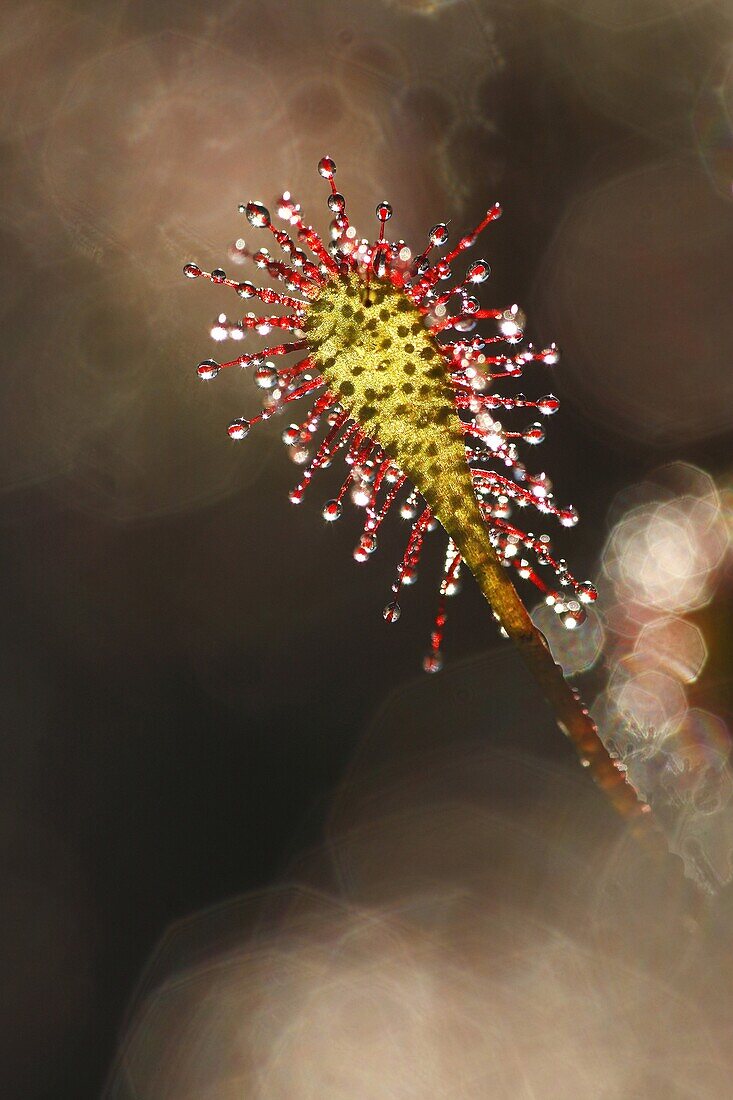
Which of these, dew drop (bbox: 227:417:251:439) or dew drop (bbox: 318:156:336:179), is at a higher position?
dew drop (bbox: 318:156:336:179)

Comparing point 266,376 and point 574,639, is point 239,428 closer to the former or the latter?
point 266,376

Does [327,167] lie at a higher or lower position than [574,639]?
higher

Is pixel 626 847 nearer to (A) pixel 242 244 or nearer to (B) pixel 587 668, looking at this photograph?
(B) pixel 587 668

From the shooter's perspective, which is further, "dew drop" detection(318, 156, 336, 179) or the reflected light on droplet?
the reflected light on droplet

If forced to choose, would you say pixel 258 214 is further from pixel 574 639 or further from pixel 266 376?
pixel 574 639

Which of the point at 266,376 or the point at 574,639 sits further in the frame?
the point at 574,639

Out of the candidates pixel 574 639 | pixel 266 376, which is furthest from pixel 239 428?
pixel 574 639

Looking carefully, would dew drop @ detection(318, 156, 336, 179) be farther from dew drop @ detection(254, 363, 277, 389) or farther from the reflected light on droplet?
the reflected light on droplet

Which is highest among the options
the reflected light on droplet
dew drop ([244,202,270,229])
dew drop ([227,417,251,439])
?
dew drop ([244,202,270,229])

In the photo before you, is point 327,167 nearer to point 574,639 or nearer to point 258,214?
point 258,214

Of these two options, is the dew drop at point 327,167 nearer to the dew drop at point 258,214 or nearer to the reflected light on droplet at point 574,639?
the dew drop at point 258,214

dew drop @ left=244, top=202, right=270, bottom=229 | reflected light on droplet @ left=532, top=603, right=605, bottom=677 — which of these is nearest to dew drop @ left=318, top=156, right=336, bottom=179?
dew drop @ left=244, top=202, right=270, bottom=229
